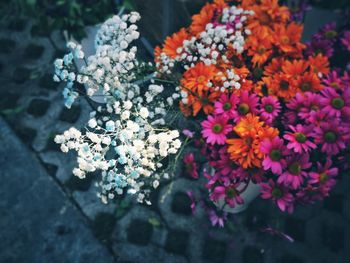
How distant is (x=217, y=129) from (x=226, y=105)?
12cm

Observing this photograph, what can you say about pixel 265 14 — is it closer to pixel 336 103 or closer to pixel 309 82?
pixel 309 82

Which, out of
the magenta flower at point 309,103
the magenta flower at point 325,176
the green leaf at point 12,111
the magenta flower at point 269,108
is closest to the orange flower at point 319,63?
the magenta flower at point 309,103

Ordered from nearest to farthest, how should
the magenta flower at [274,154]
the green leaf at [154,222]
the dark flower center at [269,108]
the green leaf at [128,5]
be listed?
the magenta flower at [274,154] → the dark flower center at [269,108] → the green leaf at [128,5] → the green leaf at [154,222]

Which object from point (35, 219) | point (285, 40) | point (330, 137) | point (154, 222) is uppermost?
point (285, 40)

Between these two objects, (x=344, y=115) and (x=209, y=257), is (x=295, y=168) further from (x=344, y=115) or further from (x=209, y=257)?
(x=209, y=257)

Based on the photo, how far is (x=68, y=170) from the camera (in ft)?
8.99

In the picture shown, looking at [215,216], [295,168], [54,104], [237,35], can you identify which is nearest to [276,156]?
[295,168]

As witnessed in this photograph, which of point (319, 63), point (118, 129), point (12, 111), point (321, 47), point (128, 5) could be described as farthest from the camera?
point (12, 111)

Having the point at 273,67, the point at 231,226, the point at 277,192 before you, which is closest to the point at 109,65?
the point at 273,67

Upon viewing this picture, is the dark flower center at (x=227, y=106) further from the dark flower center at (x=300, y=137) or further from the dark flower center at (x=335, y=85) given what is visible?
the dark flower center at (x=335, y=85)

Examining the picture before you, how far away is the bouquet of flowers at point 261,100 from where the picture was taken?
154cm

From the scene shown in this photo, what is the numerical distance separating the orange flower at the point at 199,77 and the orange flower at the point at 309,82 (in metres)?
0.40

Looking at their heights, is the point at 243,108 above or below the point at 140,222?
above

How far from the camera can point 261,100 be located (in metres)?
1.65
